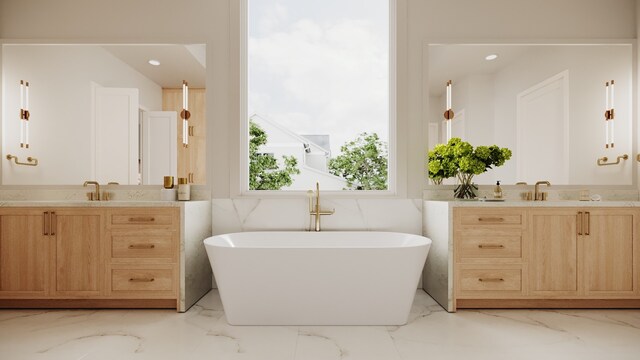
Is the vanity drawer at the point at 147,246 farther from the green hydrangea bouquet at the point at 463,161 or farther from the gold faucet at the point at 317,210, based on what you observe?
the green hydrangea bouquet at the point at 463,161

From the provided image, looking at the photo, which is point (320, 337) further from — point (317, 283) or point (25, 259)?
point (25, 259)

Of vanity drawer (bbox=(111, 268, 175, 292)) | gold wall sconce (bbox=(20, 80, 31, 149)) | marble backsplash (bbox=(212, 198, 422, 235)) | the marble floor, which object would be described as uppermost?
gold wall sconce (bbox=(20, 80, 31, 149))

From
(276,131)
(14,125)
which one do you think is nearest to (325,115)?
(276,131)

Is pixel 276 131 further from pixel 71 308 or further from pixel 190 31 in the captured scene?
pixel 71 308

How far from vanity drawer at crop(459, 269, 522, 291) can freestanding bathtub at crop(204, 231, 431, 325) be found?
1.55 ft

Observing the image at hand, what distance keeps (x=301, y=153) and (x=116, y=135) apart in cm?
153

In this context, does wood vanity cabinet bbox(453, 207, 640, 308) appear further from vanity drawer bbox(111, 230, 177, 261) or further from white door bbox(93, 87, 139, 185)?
white door bbox(93, 87, 139, 185)

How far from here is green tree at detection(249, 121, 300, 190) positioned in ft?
10.1

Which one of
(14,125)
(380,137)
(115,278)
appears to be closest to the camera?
(115,278)

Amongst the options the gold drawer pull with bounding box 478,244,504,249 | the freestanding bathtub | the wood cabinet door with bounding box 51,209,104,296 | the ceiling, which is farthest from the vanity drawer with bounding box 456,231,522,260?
the wood cabinet door with bounding box 51,209,104,296

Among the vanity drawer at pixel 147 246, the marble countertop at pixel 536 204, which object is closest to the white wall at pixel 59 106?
the vanity drawer at pixel 147 246

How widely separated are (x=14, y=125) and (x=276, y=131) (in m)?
2.15

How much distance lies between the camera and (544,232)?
2383mm

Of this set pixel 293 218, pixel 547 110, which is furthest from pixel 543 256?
pixel 293 218
